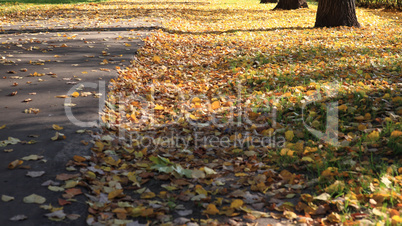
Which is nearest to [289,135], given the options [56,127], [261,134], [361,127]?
[261,134]

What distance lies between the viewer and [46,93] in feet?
15.8

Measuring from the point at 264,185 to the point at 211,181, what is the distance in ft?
1.45

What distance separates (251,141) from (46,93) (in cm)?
277

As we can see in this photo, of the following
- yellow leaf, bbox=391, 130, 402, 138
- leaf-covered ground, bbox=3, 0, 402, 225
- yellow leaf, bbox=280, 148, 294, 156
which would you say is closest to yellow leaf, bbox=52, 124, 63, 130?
leaf-covered ground, bbox=3, 0, 402, 225

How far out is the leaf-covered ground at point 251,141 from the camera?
2.69 m

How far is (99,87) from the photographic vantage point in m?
5.18

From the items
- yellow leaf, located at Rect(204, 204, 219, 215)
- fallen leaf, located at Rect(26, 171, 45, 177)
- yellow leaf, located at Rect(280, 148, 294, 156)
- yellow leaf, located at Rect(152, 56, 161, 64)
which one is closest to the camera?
yellow leaf, located at Rect(204, 204, 219, 215)

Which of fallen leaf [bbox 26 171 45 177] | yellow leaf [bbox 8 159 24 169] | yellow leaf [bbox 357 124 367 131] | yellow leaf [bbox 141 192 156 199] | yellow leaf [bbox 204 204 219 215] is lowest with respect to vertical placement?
yellow leaf [bbox 141 192 156 199]

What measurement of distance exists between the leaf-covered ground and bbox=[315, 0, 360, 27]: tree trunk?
12.2ft

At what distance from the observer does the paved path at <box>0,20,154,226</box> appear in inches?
105

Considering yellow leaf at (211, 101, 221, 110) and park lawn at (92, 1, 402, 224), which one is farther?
yellow leaf at (211, 101, 221, 110)

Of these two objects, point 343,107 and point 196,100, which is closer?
point 343,107

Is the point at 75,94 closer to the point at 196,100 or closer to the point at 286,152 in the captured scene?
the point at 196,100

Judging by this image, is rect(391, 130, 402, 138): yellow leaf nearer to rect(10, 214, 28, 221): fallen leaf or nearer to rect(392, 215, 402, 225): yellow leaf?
rect(392, 215, 402, 225): yellow leaf
